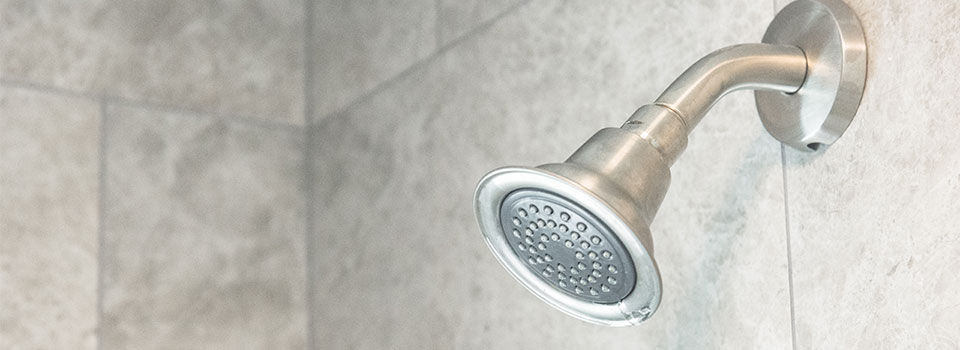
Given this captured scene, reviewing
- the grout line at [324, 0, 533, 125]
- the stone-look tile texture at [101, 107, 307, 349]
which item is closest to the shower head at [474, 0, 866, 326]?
the grout line at [324, 0, 533, 125]

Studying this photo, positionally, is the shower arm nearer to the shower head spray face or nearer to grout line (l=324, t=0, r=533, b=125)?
the shower head spray face

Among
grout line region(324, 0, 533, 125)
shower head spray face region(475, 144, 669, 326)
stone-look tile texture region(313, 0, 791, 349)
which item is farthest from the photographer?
grout line region(324, 0, 533, 125)

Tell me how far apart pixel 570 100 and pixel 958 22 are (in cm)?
39

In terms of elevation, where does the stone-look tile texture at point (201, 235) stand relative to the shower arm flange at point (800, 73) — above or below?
below

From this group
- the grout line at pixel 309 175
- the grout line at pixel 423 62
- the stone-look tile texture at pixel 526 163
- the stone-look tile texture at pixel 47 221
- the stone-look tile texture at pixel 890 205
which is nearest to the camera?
the stone-look tile texture at pixel 890 205

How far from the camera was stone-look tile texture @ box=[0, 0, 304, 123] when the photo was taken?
1337mm

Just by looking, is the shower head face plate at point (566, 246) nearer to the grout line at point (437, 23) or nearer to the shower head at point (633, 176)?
the shower head at point (633, 176)

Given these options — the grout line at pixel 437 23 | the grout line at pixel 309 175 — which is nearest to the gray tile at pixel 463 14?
the grout line at pixel 437 23

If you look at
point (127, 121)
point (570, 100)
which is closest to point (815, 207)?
point (570, 100)

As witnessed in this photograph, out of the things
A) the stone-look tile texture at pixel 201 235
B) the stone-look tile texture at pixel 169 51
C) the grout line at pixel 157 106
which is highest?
the stone-look tile texture at pixel 169 51

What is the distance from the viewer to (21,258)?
127 cm

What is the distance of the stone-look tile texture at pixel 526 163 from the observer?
2.81ft

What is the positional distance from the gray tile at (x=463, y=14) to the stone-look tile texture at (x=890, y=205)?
0.42 m

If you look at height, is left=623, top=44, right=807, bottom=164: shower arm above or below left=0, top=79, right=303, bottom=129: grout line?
above
